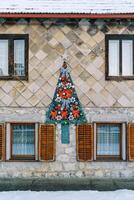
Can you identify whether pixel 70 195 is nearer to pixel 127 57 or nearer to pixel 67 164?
pixel 67 164

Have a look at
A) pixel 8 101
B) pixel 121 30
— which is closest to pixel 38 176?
pixel 8 101

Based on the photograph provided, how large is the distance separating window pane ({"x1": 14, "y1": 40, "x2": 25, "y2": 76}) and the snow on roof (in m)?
1.11

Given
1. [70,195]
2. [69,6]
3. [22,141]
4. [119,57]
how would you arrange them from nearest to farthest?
[70,195] < [69,6] < [119,57] < [22,141]

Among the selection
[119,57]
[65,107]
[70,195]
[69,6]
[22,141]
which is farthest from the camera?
[22,141]

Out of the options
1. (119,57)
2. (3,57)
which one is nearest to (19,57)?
(3,57)

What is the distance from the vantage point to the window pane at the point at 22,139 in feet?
38.5

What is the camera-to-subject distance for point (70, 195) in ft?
31.4

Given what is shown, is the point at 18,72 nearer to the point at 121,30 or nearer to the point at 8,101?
the point at 8,101

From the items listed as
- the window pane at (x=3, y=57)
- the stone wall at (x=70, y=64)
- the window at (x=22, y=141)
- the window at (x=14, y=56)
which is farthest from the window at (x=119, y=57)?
the window pane at (x=3, y=57)

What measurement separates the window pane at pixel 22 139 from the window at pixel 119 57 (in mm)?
3192

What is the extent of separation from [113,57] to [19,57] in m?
3.12

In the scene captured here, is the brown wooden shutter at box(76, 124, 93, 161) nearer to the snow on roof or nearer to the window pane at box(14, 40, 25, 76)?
the window pane at box(14, 40, 25, 76)

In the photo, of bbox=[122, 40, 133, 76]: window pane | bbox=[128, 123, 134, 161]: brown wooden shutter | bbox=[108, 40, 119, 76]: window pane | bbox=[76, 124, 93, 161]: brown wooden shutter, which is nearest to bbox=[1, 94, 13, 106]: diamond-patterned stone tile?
bbox=[76, 124, 93, 161]: brown wooden shutter

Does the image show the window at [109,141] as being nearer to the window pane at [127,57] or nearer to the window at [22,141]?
the window pane at [127,57]
